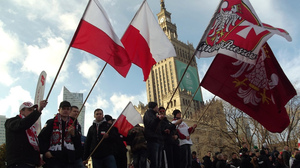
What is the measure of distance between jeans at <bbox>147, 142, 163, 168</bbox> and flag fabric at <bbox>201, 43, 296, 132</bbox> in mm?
1801

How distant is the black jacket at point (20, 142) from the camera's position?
3438 mm

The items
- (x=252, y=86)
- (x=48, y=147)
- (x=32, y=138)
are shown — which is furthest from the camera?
(x=252, y=86)

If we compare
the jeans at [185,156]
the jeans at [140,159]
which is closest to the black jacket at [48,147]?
the jeans at [140,159]

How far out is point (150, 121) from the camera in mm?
5590

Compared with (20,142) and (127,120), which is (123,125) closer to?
(127,120)

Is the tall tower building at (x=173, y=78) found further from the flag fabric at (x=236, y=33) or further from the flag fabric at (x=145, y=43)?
the flag fabric at (x=236, y=33)

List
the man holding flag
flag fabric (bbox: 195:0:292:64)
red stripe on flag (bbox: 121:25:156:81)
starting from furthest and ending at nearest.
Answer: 1. red stripe on flag (bbox: 121:25:156:81)
2. flag fabric (bbox: 195:0:292:64)
3. the man holding flag

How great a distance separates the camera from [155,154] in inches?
220

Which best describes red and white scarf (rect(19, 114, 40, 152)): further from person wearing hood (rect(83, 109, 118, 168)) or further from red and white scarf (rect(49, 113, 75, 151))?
person wearing hood (rect(83, 109, 118, 168))

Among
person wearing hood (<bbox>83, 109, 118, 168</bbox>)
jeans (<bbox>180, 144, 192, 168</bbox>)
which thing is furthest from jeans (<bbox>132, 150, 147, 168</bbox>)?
person wearing hood (<bbox>83, 109, 118, 168</bbox>)

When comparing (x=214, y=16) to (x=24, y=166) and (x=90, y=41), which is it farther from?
(x=24, y=166)

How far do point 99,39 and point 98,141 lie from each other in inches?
86.3

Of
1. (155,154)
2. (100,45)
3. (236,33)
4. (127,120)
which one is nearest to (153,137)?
(155,154)

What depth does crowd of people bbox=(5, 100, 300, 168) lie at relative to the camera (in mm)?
3543
